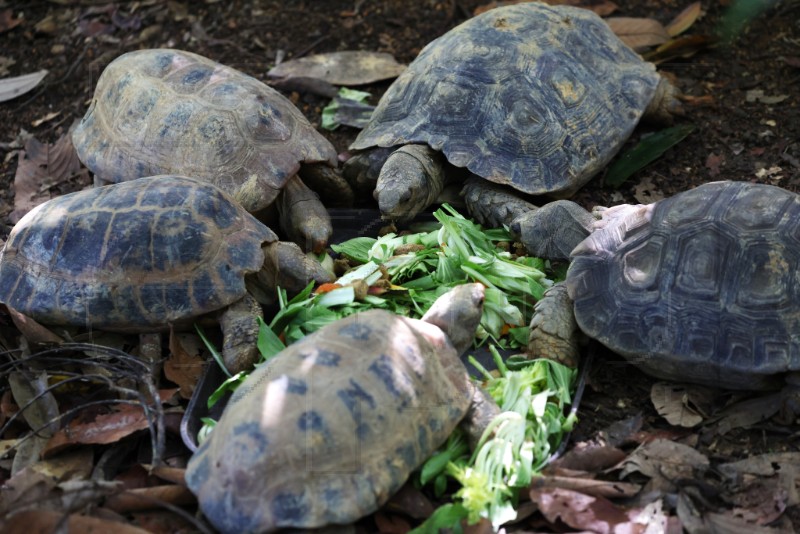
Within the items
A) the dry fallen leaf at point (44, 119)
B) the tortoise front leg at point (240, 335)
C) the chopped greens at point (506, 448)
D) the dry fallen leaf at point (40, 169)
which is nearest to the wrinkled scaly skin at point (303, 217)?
the tortoise front leg at point (240, 335)

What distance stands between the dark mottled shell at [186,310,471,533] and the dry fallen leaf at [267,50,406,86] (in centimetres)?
385

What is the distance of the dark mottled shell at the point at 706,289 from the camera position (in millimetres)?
3986

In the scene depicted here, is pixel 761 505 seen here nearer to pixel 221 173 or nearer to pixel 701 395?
pixel 701 395

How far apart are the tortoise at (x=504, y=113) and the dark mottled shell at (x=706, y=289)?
1199 mm

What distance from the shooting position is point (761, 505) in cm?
363

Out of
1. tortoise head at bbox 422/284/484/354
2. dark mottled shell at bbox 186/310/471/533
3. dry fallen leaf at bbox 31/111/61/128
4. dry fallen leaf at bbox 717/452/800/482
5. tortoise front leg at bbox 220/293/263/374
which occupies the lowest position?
dry fallen leaf at bbox 717/452/800/482

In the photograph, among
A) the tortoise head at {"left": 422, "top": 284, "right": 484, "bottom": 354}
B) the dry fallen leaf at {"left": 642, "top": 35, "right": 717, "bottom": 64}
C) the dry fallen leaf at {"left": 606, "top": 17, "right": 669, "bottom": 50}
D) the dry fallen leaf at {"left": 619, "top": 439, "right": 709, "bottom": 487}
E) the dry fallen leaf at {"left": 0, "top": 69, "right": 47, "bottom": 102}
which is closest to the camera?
the dry fallen leaf at {"left": 619, "top": 439, "right": 709, "bottom": 487}

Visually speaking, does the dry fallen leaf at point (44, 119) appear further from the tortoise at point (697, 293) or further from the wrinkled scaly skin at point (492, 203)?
the tortoise at point (697, 293)

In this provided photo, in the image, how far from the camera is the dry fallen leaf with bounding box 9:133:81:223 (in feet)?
20.7

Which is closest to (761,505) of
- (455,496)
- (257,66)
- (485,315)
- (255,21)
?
(455,496)

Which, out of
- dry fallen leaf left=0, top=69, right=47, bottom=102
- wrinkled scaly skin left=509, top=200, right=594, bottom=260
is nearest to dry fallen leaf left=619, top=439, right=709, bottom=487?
wrinkled scaly skin left=509, top=200, right=594, bottom=260

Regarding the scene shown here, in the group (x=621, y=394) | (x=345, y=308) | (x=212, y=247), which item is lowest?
(x=621, y=394)

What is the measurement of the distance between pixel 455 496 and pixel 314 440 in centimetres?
68

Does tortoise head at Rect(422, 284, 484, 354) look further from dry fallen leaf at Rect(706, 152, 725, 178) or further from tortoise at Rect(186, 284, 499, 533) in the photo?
dry fallen leaf at Rect(706, 152, 725, 178)
